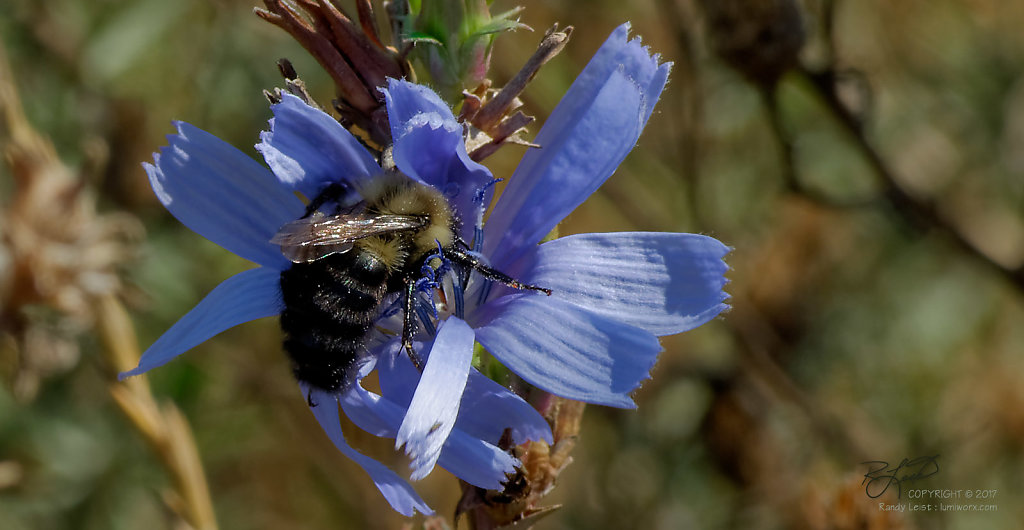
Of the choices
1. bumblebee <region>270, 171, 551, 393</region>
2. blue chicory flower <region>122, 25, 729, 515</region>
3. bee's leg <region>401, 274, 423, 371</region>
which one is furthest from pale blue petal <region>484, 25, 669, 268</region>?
bee's leg <region>401, 274, 423, 371</region>

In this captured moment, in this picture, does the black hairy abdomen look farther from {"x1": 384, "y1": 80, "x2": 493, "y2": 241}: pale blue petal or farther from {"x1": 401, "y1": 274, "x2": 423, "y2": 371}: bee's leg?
{"x1": 384, "y1": 80, "x2": 493, "y2": 241}: pale blue petal

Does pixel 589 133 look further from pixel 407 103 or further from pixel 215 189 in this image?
pixel 215 189

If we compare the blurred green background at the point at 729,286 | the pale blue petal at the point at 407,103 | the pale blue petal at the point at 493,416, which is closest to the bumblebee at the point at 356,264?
the pale blue petal at the point at 493,416

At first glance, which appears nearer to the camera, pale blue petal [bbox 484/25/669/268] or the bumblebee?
pale blue petal [bbox 484/25/669/268]

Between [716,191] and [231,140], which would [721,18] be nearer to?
[716,191]

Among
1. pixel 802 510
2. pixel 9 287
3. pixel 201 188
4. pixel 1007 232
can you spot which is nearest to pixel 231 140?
pixel 9 287

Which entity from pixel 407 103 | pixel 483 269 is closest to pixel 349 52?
pixel 407 103
